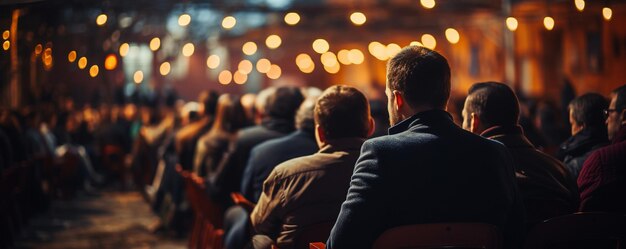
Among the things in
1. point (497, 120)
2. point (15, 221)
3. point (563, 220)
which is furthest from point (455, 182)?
point (15, 221)

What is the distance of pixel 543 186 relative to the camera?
200 inches

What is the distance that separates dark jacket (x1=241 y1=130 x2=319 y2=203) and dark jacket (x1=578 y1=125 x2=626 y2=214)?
2.11 metres

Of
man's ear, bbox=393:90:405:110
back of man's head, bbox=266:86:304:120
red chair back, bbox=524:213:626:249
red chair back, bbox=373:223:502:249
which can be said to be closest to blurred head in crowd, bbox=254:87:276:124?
back of man's head, bbox=266:86:304:120

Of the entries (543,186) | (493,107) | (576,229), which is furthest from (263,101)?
(576,229)

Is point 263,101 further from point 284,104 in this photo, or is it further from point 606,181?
point 606,181

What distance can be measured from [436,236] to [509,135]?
1557 mm

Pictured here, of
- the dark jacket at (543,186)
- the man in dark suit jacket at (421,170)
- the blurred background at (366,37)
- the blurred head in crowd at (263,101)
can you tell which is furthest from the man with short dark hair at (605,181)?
the blurred background at (366,37)

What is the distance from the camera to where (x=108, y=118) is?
2075 cm

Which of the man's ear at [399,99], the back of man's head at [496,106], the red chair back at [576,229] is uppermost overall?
the man's ear at [399,99]

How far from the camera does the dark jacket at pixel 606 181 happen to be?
5.11 m

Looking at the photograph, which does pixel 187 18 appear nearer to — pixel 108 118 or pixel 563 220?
pixel 108 118

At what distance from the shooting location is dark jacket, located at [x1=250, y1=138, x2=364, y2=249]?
5402 mm

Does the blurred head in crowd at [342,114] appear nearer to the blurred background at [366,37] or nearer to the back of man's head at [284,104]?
the blurred background at [366,37]

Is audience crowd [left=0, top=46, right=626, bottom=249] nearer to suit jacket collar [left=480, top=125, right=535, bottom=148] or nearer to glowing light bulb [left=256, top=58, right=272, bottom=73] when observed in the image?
suit jacket collar [left=480, top=125, right=535, bottom=148]
